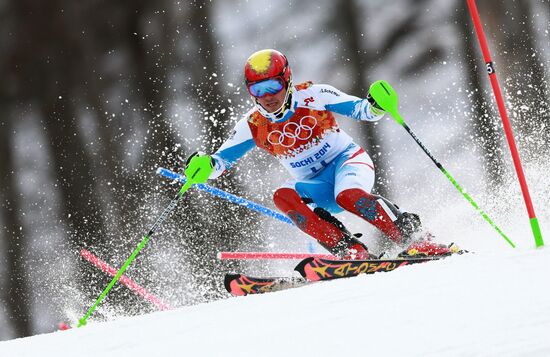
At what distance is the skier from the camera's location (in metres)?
5.14

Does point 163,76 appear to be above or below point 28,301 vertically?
above

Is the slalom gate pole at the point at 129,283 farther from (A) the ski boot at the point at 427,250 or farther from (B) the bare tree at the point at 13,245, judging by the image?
(B) the bare tree at the point at 13,245

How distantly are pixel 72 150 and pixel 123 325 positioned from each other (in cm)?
1445

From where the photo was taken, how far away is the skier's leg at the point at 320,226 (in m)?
5.22

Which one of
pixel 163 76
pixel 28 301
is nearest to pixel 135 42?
pixel 163 76

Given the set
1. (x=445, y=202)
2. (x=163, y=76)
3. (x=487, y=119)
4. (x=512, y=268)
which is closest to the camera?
(x=512, y=268)

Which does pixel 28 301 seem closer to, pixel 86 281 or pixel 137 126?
pixel 86 281

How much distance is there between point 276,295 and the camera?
360 centimetres

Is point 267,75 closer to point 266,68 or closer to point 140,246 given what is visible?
point 266,68

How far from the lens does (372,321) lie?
2.58m

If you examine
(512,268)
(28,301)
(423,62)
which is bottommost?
(28,301)

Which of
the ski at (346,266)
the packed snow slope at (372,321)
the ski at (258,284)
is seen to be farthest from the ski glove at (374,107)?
the packed snow slope at (372,321)

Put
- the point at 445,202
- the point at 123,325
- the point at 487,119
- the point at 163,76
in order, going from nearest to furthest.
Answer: the point at 123,325 < the point at 445,202 < the point at 487,119 < the point at 163,76

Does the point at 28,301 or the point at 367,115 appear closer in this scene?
the point at 367,115
